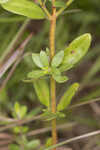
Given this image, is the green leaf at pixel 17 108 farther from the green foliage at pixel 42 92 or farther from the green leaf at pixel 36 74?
the green leaf at pixel 36 74

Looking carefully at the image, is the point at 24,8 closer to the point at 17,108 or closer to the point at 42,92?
the point at 42,92

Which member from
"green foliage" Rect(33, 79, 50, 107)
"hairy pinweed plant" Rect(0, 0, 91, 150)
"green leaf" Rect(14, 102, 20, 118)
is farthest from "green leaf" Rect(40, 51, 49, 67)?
"green leaf" Rect(14, 102, 20, 118)

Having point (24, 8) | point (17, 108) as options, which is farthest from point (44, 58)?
point (17, 108)

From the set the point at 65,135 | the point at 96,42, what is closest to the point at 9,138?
the point at 65,135

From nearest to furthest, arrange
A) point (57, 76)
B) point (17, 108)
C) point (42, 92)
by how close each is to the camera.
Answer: point (57, 76), point (42, 92), point (17, 108)

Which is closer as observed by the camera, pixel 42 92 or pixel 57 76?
pixel 57 76

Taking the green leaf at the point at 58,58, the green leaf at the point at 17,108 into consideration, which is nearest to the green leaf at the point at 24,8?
the green leaf at the point at 58,58

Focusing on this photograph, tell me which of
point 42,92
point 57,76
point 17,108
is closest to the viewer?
point 57,76

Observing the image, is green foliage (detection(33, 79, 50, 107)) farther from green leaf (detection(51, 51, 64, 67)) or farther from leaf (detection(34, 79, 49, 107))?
green leaf (detection(51, 51, 64, 67))
